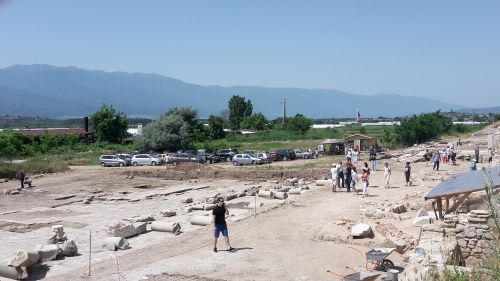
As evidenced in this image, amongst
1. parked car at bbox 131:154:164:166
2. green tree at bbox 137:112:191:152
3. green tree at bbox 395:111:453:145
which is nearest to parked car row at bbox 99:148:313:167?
parked car at bbox 131:154:164:166

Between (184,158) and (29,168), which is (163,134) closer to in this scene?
(184,158)

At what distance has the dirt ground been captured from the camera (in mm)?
13484

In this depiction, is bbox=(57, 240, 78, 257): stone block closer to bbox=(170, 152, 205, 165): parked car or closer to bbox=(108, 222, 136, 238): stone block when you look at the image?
bbox=(108, 222, 136, 238): stone block

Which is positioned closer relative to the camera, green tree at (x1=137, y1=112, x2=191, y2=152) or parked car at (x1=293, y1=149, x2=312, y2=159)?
parked car at (x1=293, y1=149, x2=312, y2=159)

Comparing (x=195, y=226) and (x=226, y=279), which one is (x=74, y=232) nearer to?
(x=195, y=226)

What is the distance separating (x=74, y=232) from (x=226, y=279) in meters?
9.65

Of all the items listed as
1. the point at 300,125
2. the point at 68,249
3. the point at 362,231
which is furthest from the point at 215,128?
the point at 362,231

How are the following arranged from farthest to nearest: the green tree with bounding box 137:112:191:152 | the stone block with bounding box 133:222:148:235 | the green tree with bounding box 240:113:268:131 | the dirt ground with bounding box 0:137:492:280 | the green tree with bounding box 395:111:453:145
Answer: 1. the green tree with bounding box 240:113:268:131
2. the green tree with bounding box 395:111:453:145
3. the green tree with bounding box 137:112:191:152
4. the stone block with bounding box 133:222:148:235
5. the dirt ground with bounding box 0:137:492:280

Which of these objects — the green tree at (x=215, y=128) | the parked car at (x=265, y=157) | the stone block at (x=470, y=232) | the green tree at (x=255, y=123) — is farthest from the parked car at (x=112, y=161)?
the green tree at (x=255, y=123)

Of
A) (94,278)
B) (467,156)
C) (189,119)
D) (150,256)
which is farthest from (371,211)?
(189,119)

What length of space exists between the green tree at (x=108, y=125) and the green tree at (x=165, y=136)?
12052 mm

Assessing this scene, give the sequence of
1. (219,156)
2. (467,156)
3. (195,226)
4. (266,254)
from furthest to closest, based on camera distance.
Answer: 1. (219,156)
2. (467,156)
3. (195,226)
4. (266,254)

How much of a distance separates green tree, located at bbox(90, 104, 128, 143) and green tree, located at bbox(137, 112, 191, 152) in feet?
39.5

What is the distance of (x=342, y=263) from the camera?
13.7 meters
